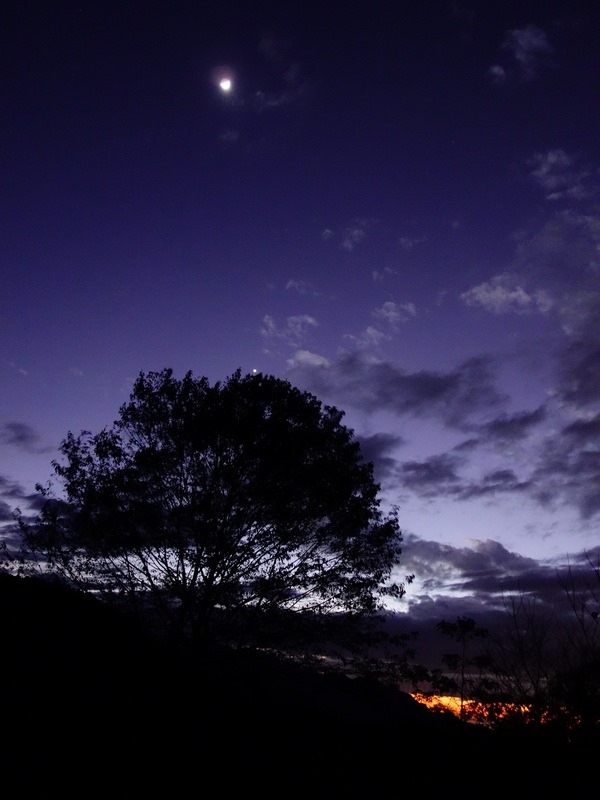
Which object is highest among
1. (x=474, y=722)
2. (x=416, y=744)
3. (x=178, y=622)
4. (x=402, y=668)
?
(x=178, y=622)

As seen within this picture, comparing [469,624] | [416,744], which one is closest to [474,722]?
[469,624]

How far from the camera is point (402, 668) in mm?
19016

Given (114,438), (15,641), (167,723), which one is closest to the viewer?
(167,723)

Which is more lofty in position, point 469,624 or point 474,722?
point 469,624

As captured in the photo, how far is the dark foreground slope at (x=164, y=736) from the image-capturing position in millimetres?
8281

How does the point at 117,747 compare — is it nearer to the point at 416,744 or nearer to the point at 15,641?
the point at 15,641

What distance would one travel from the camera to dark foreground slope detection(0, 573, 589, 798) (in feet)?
27.2

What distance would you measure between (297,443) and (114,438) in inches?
280

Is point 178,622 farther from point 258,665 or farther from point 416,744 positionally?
point 416,744

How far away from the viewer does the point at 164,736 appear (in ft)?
31.9

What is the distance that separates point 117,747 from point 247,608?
9057 mm

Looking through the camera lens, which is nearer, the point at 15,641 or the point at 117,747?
the point at 117,747

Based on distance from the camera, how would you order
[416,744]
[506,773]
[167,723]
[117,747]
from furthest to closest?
[416,744]
[506,773]
[167,723]
[117,747]

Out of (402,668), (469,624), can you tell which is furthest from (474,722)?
(402,668)
